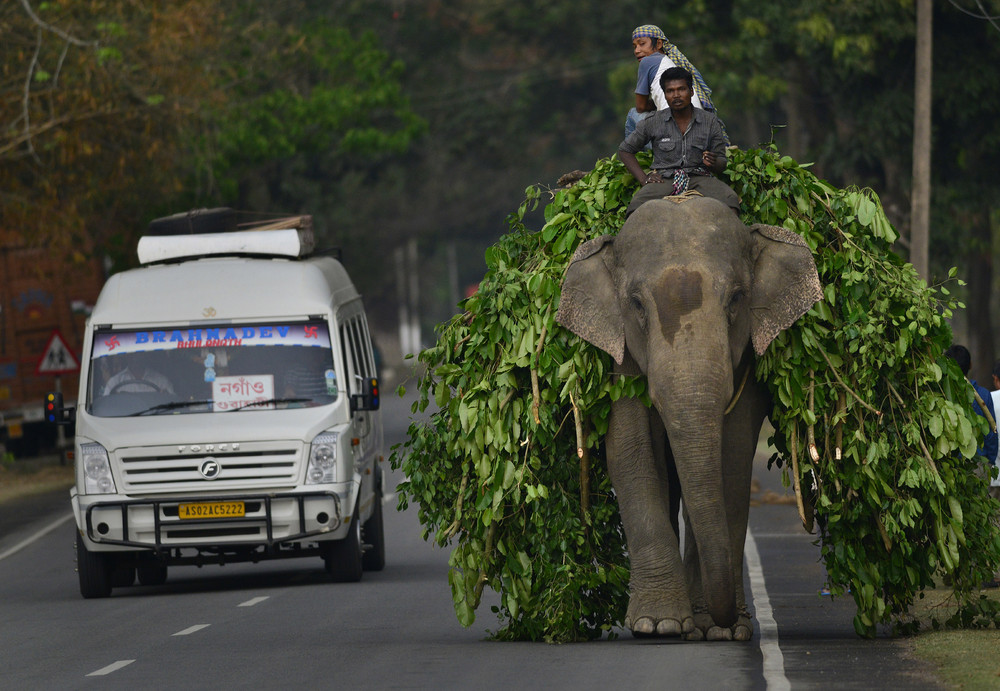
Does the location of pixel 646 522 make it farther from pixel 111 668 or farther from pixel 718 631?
pixel 111 668

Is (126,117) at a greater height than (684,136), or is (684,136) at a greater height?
(126,117)

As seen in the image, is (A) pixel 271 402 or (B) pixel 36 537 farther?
(B) pixel 36 537

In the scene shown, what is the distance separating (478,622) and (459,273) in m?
108

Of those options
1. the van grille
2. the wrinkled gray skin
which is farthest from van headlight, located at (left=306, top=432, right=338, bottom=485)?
the wrinkled gray skin

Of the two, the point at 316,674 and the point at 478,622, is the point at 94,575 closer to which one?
the point at 478,622

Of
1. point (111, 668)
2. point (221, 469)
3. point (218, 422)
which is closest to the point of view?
point (111, 668)

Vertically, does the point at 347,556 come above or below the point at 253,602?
above

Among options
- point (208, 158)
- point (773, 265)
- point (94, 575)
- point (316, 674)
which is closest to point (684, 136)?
point (773, 265)

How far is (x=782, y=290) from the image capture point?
10945 millimetres

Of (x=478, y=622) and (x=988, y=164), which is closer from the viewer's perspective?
(x=478, y=622)

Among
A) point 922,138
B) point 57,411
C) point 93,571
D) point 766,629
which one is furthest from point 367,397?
point 922,138

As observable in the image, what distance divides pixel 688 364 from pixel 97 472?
6.86 meters

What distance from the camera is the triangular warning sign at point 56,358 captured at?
30156 millimetres

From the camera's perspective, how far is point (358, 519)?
16234 mm
